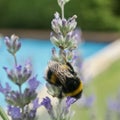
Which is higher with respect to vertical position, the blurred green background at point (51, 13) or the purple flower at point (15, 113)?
the blurred green background at point (51, 13)

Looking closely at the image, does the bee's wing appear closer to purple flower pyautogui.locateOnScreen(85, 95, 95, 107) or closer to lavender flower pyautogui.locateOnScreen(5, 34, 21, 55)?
lavender flower pyautogui.locateOnScreen(5, 34, 21, 55)

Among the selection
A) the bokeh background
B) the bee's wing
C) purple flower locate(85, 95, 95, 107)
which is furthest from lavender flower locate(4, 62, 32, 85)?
the bokeh background

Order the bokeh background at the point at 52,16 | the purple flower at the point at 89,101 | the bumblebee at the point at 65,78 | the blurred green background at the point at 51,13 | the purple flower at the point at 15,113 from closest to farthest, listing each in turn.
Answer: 1. the purple flower at the point at 15,113
2. the bumblebee at the point at 65,78
3. the purple flower at the point at 89,101
4. the bokeh background at the point at 52,16
5. the blurred green background at the point at 51,13

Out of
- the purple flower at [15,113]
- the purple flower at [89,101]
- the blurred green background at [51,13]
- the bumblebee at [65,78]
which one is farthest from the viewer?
the blurred green background at [51,13]

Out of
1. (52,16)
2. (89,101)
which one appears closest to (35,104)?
(89,101)

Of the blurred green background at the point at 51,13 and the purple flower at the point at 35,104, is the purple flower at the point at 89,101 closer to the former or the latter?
the purple flower at the point at 35,104

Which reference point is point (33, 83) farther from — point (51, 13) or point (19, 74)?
point (51, 13)

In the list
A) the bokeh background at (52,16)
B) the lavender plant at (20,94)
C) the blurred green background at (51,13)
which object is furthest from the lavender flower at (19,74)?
the blurred green background at (51,13)

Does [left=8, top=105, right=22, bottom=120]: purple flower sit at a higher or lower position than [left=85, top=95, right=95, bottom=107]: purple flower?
higher
